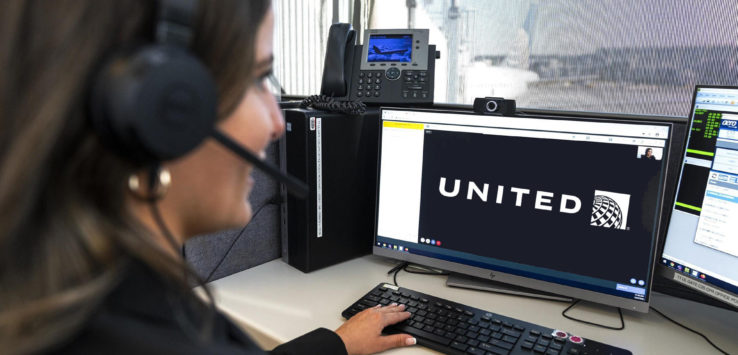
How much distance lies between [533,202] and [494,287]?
18 centimetres

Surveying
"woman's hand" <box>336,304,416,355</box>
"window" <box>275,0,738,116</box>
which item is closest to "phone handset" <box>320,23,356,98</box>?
"window" <box>275,0,738,116</box>

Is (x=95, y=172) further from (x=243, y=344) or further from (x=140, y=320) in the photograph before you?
(x=243, y=344)

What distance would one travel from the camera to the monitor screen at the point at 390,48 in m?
1.09

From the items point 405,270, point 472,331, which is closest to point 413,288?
point 405,270

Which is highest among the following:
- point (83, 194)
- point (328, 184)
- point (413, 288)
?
point (83, 194)

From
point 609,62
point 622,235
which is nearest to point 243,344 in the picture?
point 622,235

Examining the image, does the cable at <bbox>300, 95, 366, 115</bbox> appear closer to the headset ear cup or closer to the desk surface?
the desk surface

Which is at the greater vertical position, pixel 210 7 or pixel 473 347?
pixel 210 7

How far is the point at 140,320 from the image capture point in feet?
1.07

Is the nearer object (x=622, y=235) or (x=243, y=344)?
(x=243, y=344)

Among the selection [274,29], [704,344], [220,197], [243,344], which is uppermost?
[274,29]

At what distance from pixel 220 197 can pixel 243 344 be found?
6.2 inches

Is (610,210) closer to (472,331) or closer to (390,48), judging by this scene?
(472,331)

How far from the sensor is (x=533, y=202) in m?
0.88
